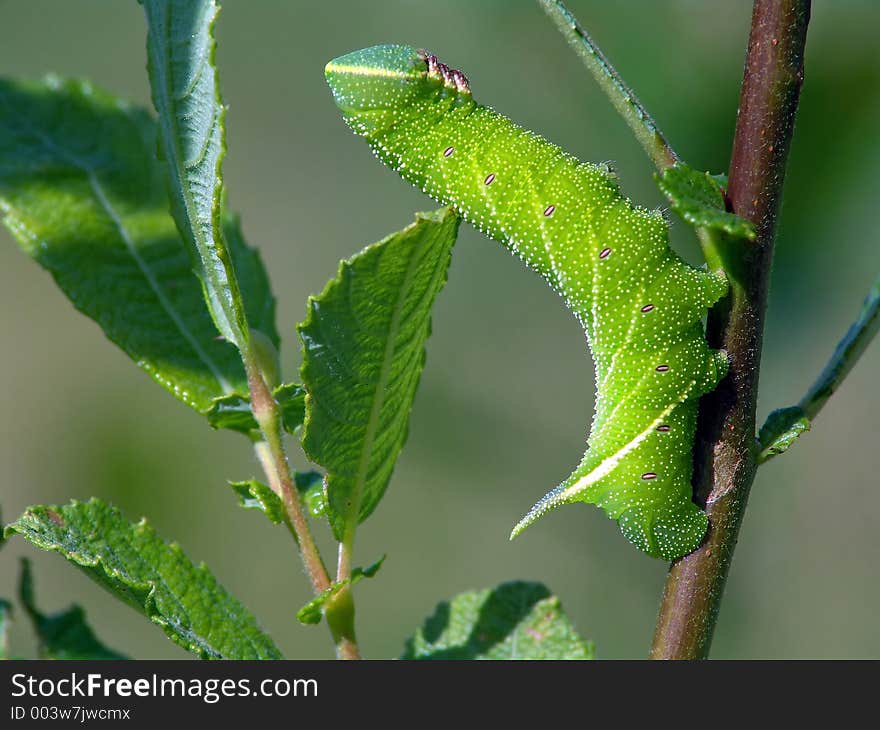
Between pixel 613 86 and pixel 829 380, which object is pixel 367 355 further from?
pixel 829 380

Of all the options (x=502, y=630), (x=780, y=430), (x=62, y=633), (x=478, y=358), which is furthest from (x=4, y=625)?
(x=478, y=358)

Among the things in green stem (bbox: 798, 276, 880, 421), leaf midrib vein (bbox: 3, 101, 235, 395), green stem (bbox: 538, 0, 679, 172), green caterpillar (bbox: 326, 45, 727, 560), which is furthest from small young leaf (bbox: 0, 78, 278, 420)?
green stem (bbox: 798, 276, 880, 421)

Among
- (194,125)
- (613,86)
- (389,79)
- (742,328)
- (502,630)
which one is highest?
(389,79)

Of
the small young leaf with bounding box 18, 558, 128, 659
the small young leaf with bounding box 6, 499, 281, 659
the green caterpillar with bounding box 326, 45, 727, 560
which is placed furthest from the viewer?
the small young leaf with bounding box 18, 558, 128, 659

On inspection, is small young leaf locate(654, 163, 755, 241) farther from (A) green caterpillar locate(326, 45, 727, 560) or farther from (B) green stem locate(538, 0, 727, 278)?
(A) green caterpillar locate(326, 45, 727, 560)

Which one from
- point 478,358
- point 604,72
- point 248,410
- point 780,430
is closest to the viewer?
point 604,72

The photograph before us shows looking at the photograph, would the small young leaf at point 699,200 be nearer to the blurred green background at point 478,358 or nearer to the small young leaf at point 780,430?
the small young leaf at point 780,430
